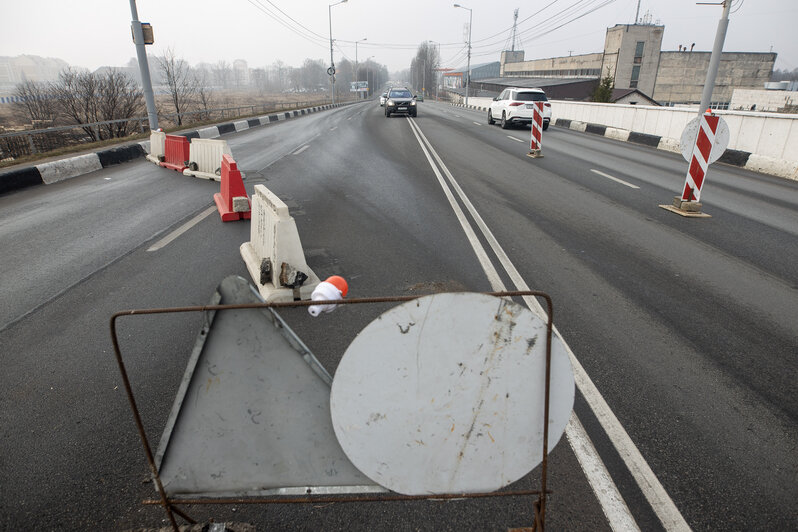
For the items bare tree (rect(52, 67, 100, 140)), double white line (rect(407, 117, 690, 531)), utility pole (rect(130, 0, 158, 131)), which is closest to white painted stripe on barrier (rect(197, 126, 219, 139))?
utility pole (rect(130, 0, 158, 131))

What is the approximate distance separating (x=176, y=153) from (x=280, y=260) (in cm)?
964

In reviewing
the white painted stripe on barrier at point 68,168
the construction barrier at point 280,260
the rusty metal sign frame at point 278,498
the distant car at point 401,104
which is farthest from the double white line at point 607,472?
the distant car at point 401,104

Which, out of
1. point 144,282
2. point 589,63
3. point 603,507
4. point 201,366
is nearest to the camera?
point 201,366

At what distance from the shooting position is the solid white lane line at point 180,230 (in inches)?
244

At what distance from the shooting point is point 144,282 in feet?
16.3

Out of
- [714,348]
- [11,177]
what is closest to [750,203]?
[714,348]

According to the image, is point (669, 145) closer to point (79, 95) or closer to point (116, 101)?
point (116, 101)

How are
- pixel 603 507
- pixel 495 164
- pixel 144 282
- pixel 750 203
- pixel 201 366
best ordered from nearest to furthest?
pixel 201 366
pixel 603 507
pixel 144 282
pixel 750 203
pixel 495 164

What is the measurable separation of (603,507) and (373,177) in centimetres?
940

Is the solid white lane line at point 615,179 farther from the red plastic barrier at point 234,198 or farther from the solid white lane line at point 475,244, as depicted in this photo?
the red plastic barrier at point 234,198

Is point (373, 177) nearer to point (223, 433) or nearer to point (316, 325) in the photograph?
point (316, 325)

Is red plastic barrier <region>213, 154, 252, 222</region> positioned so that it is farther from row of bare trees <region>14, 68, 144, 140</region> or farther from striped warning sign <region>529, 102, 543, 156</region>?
row of bare trees <region>14, 68, 144, 140</region>

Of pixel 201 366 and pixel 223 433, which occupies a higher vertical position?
pixel 201 366

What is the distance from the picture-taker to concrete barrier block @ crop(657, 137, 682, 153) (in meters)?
16.8
